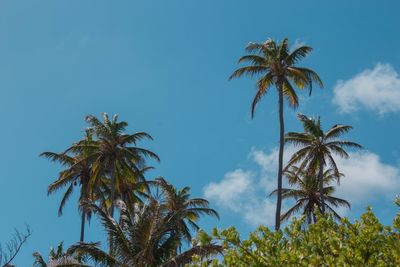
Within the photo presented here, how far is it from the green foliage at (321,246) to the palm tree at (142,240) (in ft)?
38.7

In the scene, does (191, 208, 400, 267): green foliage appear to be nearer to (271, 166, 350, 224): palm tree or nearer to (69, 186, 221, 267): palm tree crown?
(69, 186, 221, 267): palm tree crown

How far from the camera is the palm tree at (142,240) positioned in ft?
72.8

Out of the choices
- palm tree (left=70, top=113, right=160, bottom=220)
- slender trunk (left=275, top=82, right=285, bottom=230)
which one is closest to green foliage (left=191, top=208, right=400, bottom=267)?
slender trunk (left=275, top=82, right=285, bottom=230)

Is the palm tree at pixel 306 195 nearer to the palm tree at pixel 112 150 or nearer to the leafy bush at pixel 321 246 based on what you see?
the palm tree at pixel 112 150

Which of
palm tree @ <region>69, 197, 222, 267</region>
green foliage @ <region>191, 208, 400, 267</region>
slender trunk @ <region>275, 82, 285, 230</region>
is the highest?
slender trunk @ <region>275, 82, 285, 230</region>

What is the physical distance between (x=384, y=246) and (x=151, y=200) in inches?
566

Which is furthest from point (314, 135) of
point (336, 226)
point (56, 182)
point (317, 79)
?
point (336, 226)

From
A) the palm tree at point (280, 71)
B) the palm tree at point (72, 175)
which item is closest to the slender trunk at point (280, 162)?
the palm tree at point (280, 71)

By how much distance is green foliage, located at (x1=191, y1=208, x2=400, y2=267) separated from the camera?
939cm

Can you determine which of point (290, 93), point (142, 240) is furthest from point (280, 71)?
point (142, 240)

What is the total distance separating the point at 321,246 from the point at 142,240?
13.2m

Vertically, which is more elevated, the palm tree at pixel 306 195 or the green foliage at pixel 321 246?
the palm tree at pixel 306 195

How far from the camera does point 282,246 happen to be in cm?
1022

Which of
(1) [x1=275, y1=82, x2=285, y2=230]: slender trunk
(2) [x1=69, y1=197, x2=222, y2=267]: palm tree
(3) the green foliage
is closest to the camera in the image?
(3) the green foliage
